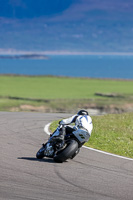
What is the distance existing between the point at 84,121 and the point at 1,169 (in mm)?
2719

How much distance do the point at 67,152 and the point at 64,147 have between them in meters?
0.34

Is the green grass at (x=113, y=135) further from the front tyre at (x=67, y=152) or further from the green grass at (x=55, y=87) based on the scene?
the green grass at (x=55, y=87)

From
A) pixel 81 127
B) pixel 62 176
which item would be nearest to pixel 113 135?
pixel 81 127

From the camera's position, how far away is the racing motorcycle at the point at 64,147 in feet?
39.5

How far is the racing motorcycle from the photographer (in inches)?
475

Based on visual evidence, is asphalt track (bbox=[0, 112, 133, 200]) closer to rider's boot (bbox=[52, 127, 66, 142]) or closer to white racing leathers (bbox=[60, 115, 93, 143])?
rider's boot (bbox=[52, 127, 66, 142])

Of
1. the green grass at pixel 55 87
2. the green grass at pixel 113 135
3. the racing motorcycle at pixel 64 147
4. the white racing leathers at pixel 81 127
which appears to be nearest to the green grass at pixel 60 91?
the green grass at pixel 55 87

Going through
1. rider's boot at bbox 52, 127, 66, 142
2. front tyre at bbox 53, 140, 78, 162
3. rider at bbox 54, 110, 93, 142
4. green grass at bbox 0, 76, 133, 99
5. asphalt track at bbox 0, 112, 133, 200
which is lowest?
green grass at bbox 0, 76, 133, 99

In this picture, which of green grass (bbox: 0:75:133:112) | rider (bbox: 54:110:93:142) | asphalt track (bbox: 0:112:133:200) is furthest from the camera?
green grass (bbox: 0:75:133:112)

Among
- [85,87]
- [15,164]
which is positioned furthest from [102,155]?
[85,87]

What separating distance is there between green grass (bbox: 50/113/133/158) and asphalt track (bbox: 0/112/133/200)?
1.18 meters

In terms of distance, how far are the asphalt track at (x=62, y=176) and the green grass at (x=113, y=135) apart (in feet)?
3.88

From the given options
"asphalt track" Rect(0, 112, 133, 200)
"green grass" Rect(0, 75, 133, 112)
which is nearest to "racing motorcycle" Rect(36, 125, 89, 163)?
"asphalt track" Rect(0, 112, 133, 200)

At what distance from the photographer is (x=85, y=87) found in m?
69.8
